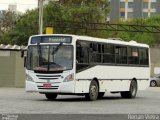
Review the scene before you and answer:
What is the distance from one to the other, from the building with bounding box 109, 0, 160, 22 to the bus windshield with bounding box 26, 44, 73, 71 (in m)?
115

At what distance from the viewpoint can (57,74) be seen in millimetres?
24047

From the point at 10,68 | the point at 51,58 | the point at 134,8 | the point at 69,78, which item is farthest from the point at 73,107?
the point at 134,8

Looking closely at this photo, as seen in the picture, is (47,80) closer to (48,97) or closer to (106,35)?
(48,97)

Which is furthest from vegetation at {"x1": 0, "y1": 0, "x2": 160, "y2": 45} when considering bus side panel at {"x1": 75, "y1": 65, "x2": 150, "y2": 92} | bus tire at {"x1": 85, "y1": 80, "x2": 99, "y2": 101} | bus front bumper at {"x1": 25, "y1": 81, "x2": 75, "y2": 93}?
bus front bumper at {"x1": 25, "y1": 81, "x2": 75, "y2": 93}

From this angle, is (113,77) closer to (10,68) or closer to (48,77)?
(48,77)

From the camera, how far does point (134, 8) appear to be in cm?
14012

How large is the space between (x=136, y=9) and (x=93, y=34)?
72.6 m

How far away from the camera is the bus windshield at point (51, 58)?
78.9 ft

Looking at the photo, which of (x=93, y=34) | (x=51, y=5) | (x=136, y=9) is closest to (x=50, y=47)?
(x=93, y=34)

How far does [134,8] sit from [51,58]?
118 metres

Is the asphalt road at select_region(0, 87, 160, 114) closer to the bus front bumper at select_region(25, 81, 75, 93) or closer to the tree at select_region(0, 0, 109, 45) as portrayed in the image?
the bus front bumper at select_region(25, 81, 75, 93)

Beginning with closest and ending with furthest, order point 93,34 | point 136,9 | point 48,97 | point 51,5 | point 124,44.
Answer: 1. point 48,97
2. point 124,44
3. point 93,34
4. point 51,5
5. point 136,9

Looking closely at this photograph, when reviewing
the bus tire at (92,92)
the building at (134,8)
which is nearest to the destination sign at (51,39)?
the bus tire at (92,92)

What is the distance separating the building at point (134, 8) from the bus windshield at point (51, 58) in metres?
115
